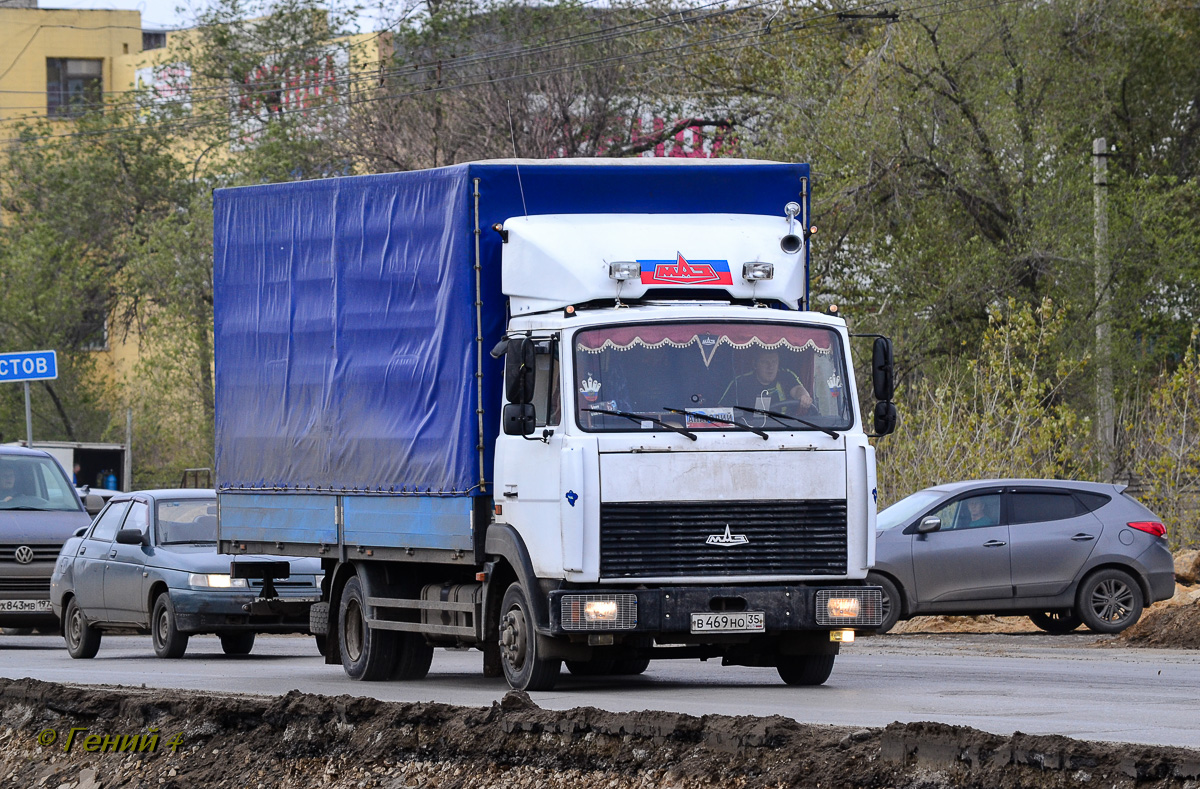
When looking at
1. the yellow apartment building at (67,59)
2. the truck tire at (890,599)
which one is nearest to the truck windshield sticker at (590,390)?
the truck tire at (890,599)

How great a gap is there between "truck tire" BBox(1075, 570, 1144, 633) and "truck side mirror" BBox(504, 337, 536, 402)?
386 inches

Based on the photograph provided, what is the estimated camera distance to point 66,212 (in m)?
57.1

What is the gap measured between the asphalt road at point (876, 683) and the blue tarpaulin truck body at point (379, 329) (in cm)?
126

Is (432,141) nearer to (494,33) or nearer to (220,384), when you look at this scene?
(494,33)

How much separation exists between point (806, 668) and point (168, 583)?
7.53m

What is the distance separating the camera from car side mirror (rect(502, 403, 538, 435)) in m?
12.5

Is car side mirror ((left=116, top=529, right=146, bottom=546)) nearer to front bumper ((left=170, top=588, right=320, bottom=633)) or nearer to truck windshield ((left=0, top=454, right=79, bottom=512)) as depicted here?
front bumper ((left=170, top=588, right=320, bottom=633))

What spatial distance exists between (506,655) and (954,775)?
582 centimetres

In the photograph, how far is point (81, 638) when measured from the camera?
66.0 ft

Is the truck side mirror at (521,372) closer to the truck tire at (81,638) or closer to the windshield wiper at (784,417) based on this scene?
the windshield wiper at (784,417)

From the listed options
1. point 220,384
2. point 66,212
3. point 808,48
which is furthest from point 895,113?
point 66,212

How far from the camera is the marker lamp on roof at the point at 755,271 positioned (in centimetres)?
1326

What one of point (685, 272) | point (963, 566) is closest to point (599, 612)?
point (685, 272)

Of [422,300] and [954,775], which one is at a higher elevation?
[422,300]
